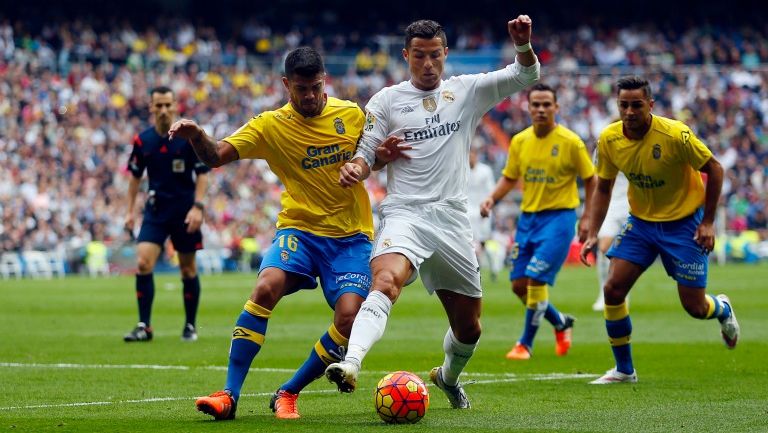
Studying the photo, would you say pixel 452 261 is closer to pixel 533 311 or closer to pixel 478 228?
pixel 533 311

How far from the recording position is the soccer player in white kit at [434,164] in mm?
8273

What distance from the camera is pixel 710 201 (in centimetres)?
1022

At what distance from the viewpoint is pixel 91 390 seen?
10.1m

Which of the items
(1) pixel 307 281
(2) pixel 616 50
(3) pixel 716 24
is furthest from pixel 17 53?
(1) pixel 307 281

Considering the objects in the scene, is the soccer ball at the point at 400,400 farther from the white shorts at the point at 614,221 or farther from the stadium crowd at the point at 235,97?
the stadium crowd at the point at 235,97

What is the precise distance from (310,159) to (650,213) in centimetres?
344

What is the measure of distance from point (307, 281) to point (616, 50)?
144 feet

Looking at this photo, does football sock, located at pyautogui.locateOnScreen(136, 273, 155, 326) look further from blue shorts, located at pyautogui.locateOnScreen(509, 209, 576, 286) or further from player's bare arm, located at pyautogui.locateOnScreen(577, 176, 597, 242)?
player's bare arm, located at pyautogui.locateOnScreen(577, 176, 597, 242)

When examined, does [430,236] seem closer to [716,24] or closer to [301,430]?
[301,430]

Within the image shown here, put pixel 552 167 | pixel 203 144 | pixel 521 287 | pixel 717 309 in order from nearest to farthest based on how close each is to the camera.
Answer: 1. pixel 203 144
2. pixel 717 309
3. pixel 552 167
4. pixel 521 287

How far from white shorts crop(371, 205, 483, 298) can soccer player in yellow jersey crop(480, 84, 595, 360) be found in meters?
4.75

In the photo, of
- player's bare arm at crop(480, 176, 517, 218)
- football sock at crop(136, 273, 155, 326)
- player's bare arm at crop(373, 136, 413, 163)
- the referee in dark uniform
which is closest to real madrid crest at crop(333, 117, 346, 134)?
player's bare arm at crop(373, 136, 413, 163)

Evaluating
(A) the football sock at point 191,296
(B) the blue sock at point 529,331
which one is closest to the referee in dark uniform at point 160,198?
(A) the football sock at point 191,296

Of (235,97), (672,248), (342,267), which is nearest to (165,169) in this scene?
(672,248)
